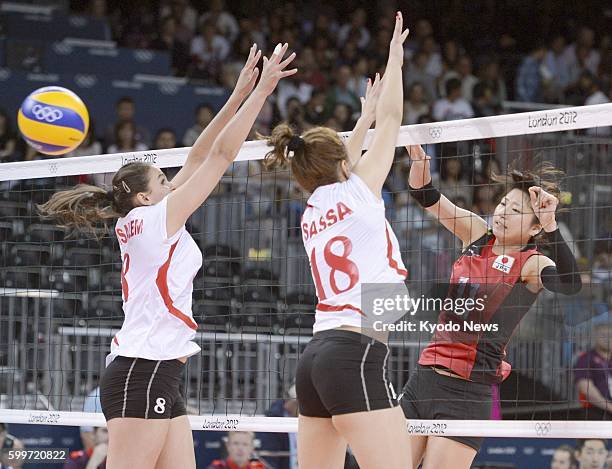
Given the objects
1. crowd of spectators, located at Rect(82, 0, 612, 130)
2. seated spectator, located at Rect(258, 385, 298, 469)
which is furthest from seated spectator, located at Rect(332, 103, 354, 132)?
seated spectator, located at Rect(258, 385, 298, 469)

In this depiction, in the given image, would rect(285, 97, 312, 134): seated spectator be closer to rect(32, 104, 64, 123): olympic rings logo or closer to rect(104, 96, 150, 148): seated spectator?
rect(104, 96, 150, 148): seated spectator

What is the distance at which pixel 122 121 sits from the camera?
39.0 ft

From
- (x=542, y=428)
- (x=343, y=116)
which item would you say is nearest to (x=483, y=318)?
(x=542, y=428)

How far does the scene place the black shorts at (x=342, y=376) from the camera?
162 inches

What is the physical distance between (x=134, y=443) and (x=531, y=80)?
42.9ft

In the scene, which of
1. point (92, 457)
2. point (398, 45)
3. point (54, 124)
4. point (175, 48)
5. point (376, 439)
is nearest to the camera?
point (376, 439)

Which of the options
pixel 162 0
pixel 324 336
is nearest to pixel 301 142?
pixel 324 336

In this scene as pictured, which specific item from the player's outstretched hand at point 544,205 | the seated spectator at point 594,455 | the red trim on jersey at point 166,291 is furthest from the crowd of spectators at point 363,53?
the red trim on jersey at point 166,291

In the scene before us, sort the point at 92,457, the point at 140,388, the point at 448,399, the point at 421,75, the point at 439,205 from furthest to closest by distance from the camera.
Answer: the point at 421,75 → the point at 92,457 → the point at 439,205 → the point at 448,399 → the point at 140,388

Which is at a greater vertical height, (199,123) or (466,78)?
(466,78)

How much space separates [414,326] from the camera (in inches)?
280

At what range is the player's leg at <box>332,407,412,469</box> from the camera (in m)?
4.07

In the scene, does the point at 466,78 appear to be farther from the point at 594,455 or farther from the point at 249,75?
the point at 249,75

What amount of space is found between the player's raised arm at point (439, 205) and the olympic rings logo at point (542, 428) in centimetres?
101
